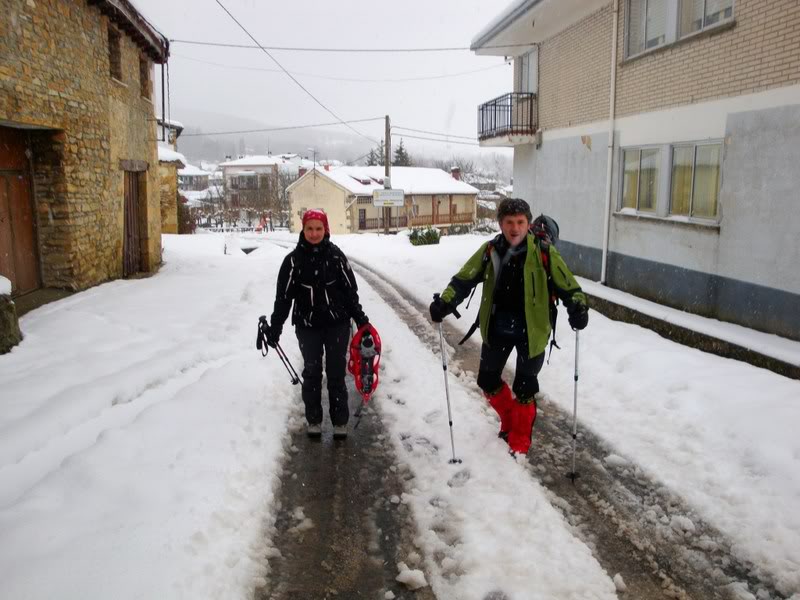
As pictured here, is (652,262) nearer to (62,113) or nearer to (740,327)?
(740,327)

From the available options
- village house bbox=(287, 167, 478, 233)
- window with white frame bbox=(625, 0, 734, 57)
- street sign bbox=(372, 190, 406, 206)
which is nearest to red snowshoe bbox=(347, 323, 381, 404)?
window with white frame bbox=(625, 0, 734, 57)

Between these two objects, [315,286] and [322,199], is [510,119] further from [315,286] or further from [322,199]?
[322,199]

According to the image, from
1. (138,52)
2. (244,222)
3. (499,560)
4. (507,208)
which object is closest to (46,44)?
(138,52)

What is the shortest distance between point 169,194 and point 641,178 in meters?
22.3

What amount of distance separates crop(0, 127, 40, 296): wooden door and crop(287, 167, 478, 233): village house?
39.8 m

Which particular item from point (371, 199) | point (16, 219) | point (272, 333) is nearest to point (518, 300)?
point (272, 333)

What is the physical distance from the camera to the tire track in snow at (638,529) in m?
3.28

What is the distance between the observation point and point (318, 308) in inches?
193

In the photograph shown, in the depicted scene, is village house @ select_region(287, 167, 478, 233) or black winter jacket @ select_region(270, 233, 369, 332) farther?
village house @ select_region(287, 167, 478, 233)

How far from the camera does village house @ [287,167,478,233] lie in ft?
166

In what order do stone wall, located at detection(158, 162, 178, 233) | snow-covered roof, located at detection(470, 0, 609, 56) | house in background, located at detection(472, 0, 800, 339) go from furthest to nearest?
stone wall, located at detection(158, 162, 178, 233)
snow-covered roof, located at detection(470, 0, 609, 56)
house in background, located at detection(472, 0, 800, 339)

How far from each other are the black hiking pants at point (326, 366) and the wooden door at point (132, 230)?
30.8ft

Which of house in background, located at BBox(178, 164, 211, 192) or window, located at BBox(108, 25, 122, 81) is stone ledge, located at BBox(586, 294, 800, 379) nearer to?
window, located at BBox(108, 25, 122, 81)

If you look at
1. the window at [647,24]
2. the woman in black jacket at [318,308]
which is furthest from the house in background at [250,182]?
the woman in black jacket at [318,308]
